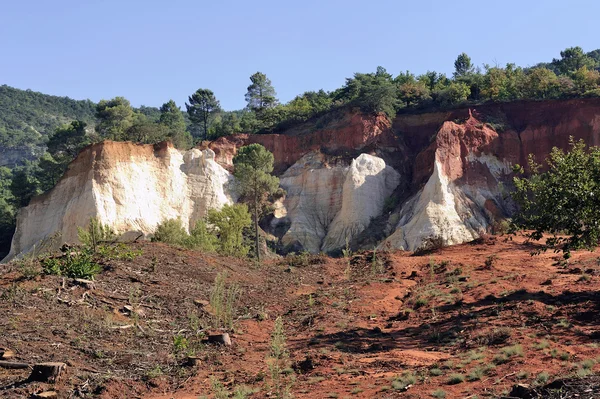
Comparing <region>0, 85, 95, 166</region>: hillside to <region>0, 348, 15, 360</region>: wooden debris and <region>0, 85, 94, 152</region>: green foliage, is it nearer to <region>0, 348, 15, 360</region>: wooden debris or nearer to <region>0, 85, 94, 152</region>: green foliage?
<region>0, 85, 94, 152</region>: green foliage

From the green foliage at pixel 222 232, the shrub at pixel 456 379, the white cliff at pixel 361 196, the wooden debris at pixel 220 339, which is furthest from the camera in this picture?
the white cliff at pixel 361 196

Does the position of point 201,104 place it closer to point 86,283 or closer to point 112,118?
point 112,118

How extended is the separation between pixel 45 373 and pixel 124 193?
36.0 metres

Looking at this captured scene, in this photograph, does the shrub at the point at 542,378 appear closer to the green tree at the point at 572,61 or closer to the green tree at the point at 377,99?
the green tree at the point at 377,99

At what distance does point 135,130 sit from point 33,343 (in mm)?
50200

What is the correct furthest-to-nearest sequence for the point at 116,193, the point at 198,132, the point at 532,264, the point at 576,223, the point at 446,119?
the point at 198,132 → the point at 446,119 → the point at 116,193 → the point at 532,264 → the point at 576,223

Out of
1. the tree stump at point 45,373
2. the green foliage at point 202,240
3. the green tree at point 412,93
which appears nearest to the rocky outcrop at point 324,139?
the green tree at point 412,93

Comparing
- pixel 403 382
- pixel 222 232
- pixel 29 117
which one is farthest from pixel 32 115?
pixel 403 382

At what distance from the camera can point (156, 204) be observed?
158 ft

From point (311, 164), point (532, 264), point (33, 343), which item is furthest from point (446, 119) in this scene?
point (33, 343)

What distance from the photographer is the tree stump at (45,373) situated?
1088cm

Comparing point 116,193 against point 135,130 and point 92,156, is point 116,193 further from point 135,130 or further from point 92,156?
point 135,130

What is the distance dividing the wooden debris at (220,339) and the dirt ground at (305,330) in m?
0.20

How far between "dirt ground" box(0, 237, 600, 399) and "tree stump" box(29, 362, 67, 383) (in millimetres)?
156
